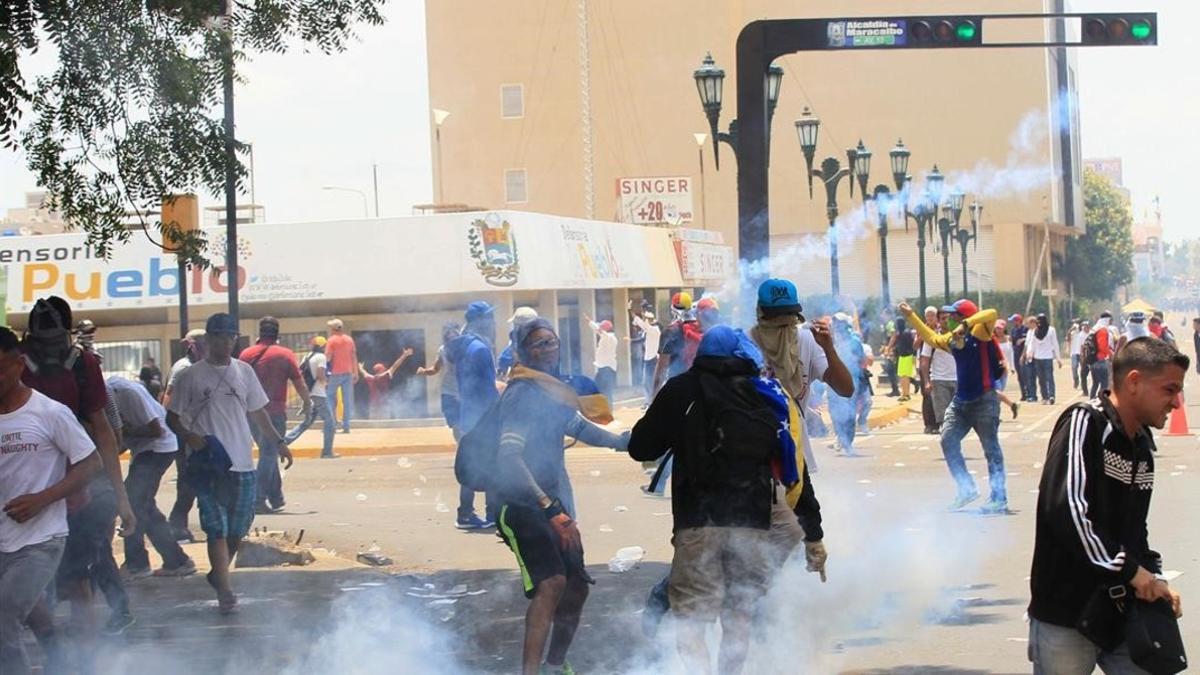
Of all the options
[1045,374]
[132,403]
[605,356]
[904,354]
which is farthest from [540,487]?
[1045,374]

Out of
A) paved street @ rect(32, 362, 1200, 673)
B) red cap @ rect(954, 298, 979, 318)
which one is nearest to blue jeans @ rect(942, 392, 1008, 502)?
paved street @ rect(32, 362, 1200, 673)

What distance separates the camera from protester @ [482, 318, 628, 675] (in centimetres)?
666

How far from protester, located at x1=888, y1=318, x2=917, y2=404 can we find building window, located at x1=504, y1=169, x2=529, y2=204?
145 feet

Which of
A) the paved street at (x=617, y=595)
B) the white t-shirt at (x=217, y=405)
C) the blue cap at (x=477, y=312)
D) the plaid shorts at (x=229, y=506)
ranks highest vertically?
the blue cap at (x=477, y=312)

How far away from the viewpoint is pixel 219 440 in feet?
30.1

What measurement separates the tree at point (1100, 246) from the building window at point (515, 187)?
88.1 ft

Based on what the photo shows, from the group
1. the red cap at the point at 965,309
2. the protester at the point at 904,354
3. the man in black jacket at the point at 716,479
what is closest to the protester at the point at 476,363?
the red cap at the point at 965,309

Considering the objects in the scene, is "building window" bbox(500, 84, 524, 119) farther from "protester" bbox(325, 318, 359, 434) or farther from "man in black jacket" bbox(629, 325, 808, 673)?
"man in black jacket" bbox(629, 325, 808, 673)

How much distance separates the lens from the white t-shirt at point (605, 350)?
2491 centimetres

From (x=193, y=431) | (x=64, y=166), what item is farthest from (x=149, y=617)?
(x=64, y=166)

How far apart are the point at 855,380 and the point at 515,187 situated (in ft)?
181

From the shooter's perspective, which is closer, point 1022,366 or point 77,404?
point 77,404

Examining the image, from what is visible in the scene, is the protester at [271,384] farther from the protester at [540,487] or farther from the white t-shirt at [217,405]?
Answer: the protester at [540,487]

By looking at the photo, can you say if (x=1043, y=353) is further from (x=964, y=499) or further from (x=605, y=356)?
(x=964, y=499)
